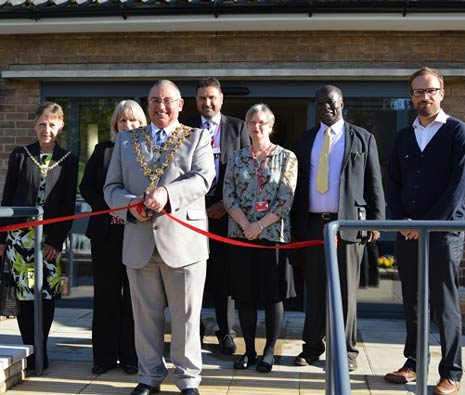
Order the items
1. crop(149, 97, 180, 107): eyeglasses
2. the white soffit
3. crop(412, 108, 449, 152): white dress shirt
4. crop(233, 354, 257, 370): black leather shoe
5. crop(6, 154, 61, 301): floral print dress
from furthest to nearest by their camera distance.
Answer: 1. the white soffit
2. crop(233, 354, 257, 370): black leather shoe
3. crop(6, 154, 61, 301): floral print dress
4. crop(412, 108, 449, 152): white dress shirt
5. crop(149, 97, 180, 107): eyeglasses

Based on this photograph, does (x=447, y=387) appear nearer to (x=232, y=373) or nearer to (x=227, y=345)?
(x=232, y=373)

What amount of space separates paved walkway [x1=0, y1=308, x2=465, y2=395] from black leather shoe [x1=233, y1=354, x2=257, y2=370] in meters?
0.05

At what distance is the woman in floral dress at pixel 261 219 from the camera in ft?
14.6

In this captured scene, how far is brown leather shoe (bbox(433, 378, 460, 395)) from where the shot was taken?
13.0ft

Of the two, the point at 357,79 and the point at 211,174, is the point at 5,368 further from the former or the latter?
the point at 357,79

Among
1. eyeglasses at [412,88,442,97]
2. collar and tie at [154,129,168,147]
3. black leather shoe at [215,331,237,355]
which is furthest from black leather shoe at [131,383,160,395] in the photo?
eyeglasses at [412,88,442,97]

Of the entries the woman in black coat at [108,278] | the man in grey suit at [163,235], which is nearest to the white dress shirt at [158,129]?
the man in grey suit at [163,235]

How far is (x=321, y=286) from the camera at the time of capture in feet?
15.1

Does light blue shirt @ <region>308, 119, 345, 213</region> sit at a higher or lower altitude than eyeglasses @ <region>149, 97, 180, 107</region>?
lower

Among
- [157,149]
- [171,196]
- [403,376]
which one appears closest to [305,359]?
[403,376]

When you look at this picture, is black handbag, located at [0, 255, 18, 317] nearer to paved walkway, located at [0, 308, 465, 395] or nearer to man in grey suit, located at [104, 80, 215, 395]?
paved walkway, located at [0, 308, 465, 395]

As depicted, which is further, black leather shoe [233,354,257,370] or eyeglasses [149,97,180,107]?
black leather shoe [233,354,257,370]

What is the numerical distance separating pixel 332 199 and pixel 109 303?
1834 millimetres

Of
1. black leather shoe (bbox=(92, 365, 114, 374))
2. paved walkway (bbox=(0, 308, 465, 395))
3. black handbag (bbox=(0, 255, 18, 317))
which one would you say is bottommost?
paved walkway (bbox=(0, 308, 465, 395))
